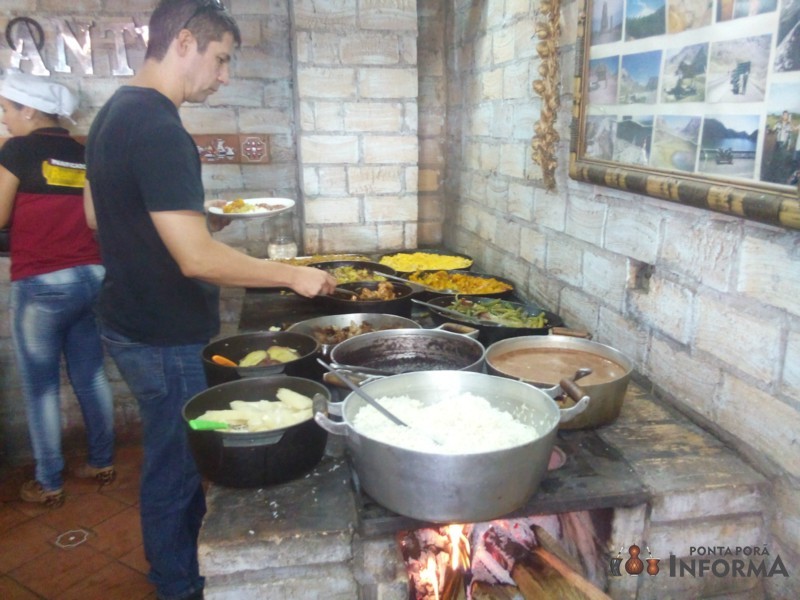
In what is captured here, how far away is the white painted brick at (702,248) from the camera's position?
1946 mm

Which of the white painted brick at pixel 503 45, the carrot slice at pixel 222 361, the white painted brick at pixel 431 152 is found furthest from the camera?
the white painted brick at pixel 431 152

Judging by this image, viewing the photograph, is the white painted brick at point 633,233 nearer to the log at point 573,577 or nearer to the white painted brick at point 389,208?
the log at point 573,577

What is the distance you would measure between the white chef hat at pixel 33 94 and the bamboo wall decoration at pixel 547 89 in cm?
260

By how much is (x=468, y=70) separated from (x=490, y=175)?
884 millimetres

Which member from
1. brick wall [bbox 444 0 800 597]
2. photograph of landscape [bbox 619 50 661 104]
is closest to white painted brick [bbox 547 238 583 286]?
brick wall [bbox 444 0 800 597]

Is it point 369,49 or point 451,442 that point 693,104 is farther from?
point 369,49

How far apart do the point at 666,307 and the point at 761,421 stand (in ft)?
1.80

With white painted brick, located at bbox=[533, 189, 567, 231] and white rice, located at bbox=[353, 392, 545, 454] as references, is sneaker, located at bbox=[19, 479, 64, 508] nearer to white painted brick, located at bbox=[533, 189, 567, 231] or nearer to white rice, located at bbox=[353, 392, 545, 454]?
white rice, located at bbox=[353, 392, 545, 454]

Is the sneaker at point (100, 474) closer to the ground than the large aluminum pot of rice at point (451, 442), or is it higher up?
closer to the ground

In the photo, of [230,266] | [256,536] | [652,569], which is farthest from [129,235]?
[652,569]

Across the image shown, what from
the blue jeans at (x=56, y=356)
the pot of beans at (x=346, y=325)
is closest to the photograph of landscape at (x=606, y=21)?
the pot of beans at (x=346, y=325)

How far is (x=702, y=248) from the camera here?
206 centimetres

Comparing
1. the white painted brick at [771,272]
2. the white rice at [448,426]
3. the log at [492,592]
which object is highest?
the white painted brick at [771,272]

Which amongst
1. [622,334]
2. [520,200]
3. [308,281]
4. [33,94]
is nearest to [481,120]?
[520,200]
